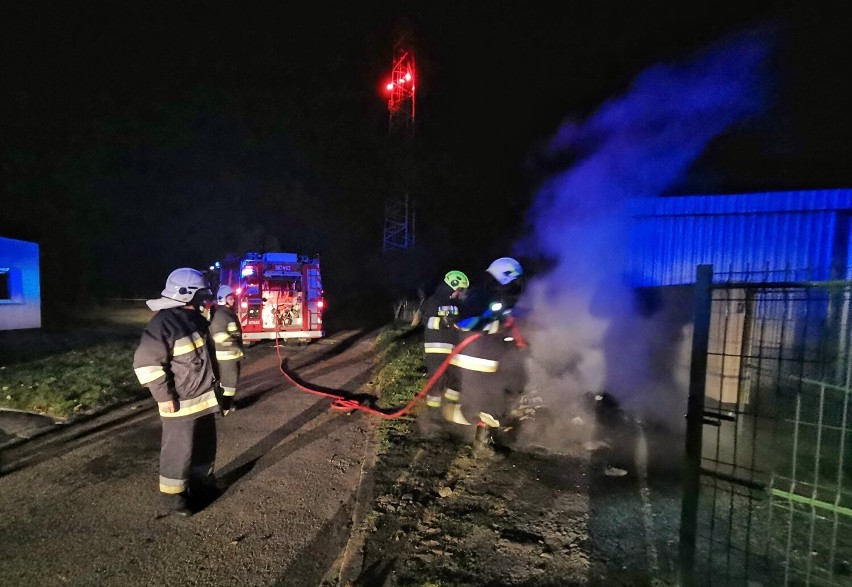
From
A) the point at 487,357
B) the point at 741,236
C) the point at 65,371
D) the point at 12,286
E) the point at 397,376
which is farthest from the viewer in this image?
the point at 12,286

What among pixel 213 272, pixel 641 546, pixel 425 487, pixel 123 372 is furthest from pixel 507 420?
pixel 213 272

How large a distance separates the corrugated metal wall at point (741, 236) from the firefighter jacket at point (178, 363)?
5955 millimetres

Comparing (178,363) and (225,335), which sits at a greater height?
(178,363)

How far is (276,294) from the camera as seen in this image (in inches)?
485

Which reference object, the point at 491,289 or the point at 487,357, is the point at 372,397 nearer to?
the point at 487,357

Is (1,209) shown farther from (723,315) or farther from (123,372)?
(723,315)

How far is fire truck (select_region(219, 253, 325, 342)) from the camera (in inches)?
476

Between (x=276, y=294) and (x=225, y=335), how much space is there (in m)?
6.08

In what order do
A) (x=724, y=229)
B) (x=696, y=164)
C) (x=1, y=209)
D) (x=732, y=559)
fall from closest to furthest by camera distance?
(x=732, y=559)
(x=724, y=229)
(x=696, y=164)
(x=1, y=209)

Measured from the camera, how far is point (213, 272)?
563 inches

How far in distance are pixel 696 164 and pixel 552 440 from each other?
5.38 metres

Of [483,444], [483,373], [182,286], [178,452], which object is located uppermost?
[182,286]

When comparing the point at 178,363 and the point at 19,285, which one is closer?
the point at 178,363

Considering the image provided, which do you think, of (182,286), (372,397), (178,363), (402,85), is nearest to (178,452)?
(178,363)
